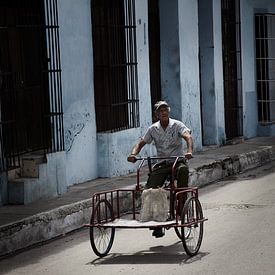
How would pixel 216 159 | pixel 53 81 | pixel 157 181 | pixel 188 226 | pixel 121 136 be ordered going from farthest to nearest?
1. pixel 216 159
2. pixel 121 136
3. pixel 53 81
4. pixel 157 181
5. pixel 188 226

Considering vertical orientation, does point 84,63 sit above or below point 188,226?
above

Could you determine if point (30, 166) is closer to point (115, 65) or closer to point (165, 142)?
point (165, 142)

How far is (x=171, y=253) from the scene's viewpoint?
964 centimetres

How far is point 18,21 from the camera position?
1281cm

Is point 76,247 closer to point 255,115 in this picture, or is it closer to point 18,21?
point 18,21

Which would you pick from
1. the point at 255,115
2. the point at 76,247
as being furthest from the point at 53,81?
the point at 255,115

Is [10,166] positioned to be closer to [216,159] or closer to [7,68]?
[7,68]

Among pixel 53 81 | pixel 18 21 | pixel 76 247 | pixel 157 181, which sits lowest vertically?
pixel 76 247

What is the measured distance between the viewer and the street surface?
29.1ft

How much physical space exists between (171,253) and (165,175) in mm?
957

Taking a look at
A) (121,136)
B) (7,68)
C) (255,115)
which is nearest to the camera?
(7,68)

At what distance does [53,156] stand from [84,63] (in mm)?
2193

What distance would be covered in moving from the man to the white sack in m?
0.61

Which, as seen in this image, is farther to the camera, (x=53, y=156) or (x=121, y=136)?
(x=121, y=136)
